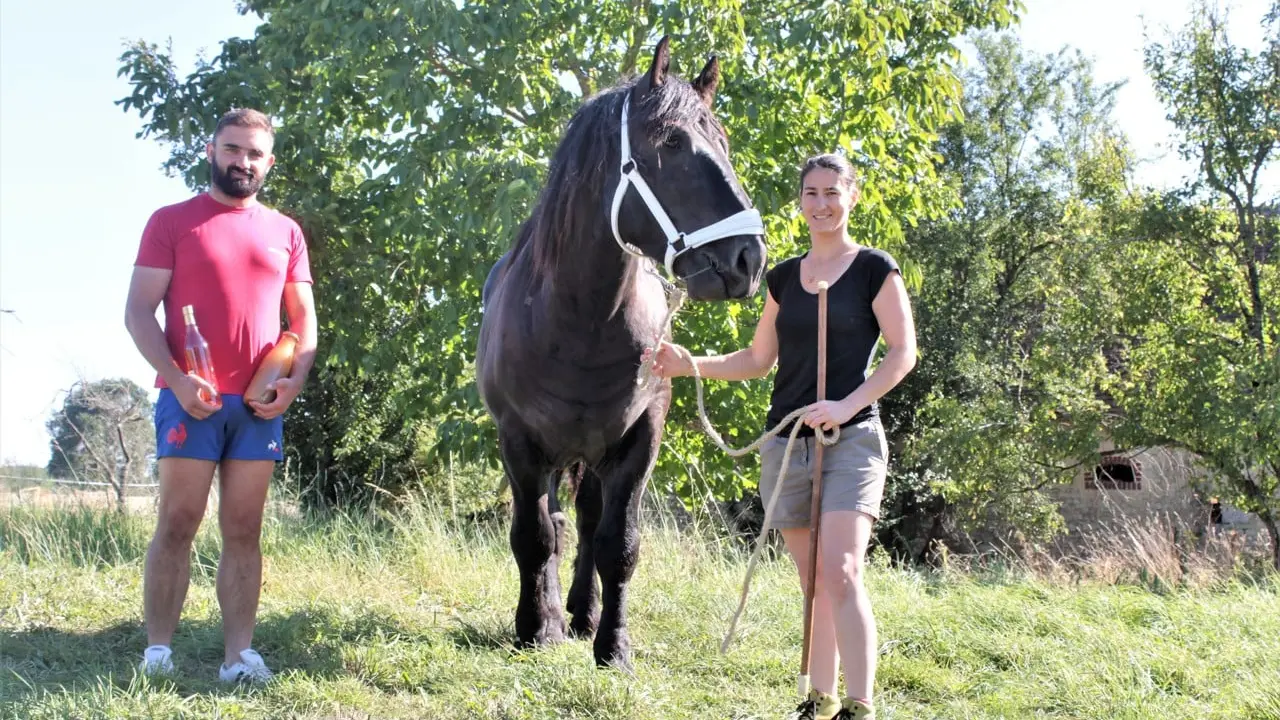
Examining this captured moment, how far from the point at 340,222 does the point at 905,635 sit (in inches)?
263

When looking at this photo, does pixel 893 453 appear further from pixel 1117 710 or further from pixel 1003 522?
pixel 1117 710

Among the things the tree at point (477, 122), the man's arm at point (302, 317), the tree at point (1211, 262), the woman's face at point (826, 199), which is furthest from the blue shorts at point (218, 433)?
the tree at point (1211, 262)

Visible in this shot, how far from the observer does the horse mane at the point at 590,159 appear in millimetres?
3449

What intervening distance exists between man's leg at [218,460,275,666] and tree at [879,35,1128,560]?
16.2m

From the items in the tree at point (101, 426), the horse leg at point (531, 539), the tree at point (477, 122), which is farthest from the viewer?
the tree at point (101, 426)

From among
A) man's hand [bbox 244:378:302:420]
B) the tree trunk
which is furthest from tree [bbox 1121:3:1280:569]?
man's hand [bbox 244:378:302:420]

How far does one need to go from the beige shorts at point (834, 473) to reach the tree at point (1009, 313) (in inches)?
628

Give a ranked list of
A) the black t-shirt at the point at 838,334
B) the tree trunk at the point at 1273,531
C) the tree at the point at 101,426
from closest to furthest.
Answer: the black t-shirt at the point at 838,334 < the tree at the point at 101,426 < the tree trunk at the point at 1273,531

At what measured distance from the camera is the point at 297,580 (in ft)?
18.7

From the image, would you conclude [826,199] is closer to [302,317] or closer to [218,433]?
[302,317]

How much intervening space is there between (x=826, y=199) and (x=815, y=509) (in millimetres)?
938

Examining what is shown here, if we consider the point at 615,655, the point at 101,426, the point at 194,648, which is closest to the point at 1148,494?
the point at 101,426

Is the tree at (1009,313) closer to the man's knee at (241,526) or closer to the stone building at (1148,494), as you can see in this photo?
the stone building at (1148,494)

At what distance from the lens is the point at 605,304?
3.89m
